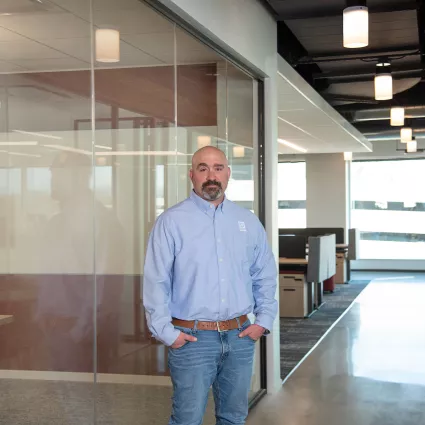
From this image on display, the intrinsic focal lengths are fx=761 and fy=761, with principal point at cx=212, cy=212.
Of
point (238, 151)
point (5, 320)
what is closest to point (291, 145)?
point (238, 151)

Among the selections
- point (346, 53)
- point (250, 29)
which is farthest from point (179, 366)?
point (346, 53)

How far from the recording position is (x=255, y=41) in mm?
5645

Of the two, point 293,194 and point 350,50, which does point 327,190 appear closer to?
point 293,194

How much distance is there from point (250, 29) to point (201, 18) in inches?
50.3

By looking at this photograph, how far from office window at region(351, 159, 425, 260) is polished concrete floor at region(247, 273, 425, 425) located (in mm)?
8125

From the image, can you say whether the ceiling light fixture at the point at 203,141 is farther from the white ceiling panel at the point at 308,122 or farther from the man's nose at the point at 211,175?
the white ceiling panel at the point at 308,122

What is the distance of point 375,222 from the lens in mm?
19281

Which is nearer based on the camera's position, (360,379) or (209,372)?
(209,372)

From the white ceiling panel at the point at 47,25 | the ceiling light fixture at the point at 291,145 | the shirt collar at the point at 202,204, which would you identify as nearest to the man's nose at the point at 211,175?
the shirt collar at the point at 202,204

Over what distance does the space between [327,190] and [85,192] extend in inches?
619

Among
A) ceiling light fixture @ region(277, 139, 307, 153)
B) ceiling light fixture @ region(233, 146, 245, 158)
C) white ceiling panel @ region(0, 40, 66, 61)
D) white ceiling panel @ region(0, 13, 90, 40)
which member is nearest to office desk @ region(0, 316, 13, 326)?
white ceiling panel @ region(0, 40, 66, 61)

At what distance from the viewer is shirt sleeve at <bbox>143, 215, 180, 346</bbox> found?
3.13 m

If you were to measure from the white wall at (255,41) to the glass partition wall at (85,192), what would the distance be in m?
0.16

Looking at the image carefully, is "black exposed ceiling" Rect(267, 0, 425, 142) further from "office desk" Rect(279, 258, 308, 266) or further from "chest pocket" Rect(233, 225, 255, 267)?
"chest pocket" Rect(233, 225, 255, 267)
